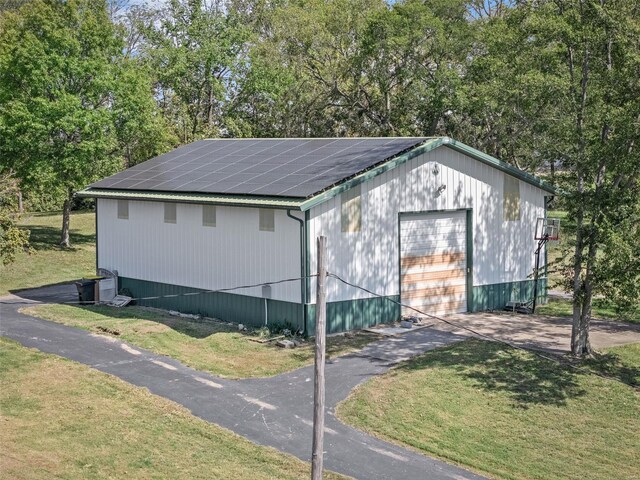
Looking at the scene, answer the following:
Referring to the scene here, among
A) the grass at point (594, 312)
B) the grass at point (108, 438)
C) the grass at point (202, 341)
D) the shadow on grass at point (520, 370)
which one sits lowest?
the grass at point (108, 438)

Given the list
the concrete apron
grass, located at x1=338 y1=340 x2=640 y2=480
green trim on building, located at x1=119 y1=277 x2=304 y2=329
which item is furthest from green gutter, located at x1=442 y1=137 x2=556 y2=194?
green trim on building, located at x1=119 y1=277 x2=304 y2=329

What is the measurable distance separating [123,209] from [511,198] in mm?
12276

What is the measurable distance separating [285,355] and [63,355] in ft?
17.3

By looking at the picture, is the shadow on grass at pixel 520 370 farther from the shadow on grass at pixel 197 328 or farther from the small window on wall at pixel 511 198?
the small window on wall at pixel 511 198

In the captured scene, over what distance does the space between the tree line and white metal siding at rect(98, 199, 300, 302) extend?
3770mm

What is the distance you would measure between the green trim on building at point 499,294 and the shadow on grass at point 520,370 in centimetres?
400

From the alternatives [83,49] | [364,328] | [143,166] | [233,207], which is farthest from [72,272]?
[364,328]

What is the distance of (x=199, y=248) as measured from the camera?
24.3 meters

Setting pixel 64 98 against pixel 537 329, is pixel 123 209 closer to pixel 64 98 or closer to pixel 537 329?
pixel 64 98

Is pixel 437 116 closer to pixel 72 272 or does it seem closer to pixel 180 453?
pixel 72 272

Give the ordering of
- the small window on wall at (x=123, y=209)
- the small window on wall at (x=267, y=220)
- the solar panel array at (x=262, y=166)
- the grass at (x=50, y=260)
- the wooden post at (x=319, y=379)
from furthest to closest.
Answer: the grass at (x=50, y=260), the small window on wall at (x=123, y=209), the solar panel array at (x=262, y=166), the small window on wall at (x=267, y=220), the wooden post at (x=319, y=379)

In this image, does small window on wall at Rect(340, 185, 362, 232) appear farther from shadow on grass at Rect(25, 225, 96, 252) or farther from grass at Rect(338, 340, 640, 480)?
shadow on grass at Rect(25, 225, 96, 252)

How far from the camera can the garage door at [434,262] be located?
2369cm

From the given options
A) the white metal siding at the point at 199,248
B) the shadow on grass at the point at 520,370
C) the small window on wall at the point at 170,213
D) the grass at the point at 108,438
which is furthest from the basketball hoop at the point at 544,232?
the grass at the point at 108,438
